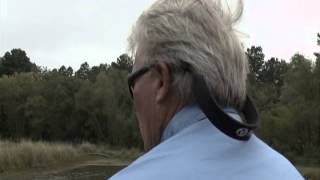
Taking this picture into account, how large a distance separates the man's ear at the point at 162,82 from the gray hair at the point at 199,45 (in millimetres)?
17

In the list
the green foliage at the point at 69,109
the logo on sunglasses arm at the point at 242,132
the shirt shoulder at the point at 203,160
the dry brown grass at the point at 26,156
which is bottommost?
the green foliage at the point at 69,109

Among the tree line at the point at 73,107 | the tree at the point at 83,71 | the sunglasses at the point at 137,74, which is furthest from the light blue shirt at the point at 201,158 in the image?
the tree at the point at 83,71

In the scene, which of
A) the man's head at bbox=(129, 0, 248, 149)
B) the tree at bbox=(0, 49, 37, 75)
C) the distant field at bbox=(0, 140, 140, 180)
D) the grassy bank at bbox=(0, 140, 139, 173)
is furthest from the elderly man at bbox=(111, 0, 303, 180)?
the tree at bbox=(0, 49, 37, 75)

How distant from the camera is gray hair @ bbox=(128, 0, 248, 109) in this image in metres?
1.64

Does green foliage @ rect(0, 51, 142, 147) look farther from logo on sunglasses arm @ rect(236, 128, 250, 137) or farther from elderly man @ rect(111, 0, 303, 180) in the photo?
logo on sunglasses arm @ rect(236, 128, 250, 137)

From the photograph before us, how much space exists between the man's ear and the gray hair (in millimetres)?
17

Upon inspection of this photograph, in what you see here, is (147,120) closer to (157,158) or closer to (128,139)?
(157,158)

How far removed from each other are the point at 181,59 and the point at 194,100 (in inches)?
4.3

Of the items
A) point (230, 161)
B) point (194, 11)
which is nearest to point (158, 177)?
point (230, 161)

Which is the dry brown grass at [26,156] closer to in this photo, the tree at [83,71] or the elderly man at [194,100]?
the elderly man at [194,100]

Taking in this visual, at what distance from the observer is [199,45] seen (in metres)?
1.64

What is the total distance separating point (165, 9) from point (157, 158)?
1.48 ft

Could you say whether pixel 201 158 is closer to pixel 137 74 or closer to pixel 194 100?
pixel 194 100

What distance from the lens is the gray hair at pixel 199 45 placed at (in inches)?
64.5
